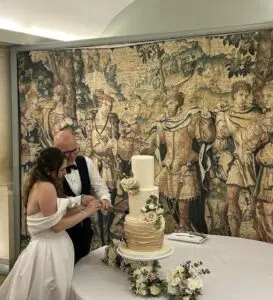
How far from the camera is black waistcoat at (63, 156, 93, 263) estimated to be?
3.97 metres

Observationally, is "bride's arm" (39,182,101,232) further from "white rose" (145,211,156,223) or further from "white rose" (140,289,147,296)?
"white rose" (140,289,147,296)

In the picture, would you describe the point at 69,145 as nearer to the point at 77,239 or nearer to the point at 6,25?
the point at 77,239

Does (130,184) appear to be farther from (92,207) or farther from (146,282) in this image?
(146,282)

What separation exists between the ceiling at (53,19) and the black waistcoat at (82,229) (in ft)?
5.47

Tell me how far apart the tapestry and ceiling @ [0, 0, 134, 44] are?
0.27 meters

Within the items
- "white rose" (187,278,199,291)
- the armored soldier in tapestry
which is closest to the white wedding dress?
"white rose" (187,278,199,291)

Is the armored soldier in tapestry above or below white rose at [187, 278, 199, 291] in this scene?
above

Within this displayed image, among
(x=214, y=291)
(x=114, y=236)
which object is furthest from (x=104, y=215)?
(x=214, y=291)

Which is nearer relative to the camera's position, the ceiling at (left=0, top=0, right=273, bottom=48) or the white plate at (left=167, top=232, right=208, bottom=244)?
the white plate at (left=167, top=232, right=208, bottom=244)

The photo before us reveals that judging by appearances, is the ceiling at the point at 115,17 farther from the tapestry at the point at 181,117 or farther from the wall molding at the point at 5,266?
the wall molding at the point at 5,266

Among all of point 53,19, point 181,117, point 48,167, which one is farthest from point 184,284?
point 53,19

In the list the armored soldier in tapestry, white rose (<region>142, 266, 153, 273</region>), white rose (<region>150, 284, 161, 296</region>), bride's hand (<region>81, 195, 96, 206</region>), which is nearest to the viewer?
white rose (<region>150, 284, 161, 296</region>)

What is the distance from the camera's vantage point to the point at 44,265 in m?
3.40

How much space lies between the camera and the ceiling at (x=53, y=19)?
481cm
